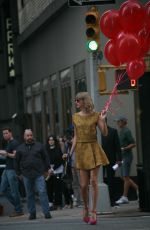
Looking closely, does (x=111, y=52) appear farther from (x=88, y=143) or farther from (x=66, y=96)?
(x=66, y=96)

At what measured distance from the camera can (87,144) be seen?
13.6m

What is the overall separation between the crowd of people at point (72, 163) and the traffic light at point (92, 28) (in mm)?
1156

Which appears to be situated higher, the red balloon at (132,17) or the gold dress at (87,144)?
the red balloon at (132,17)

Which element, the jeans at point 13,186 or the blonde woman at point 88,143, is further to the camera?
the jeans at point 13,186

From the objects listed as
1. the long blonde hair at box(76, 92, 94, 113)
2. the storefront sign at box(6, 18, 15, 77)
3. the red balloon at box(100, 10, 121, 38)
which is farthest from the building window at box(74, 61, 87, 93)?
the storefront sign at box(6, 18, 15, 77)

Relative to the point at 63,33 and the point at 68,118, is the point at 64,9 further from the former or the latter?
the point at 68,118

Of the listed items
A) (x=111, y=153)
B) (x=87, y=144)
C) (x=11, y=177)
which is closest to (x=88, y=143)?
(x=87, y=144)

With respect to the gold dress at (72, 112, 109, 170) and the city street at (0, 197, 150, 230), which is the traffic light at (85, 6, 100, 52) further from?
the city street at (0, 197, 150, 230)

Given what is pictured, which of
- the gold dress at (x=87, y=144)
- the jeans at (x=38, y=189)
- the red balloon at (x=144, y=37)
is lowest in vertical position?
the jeans at (x=38, y=189)

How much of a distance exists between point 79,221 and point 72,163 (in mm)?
4052

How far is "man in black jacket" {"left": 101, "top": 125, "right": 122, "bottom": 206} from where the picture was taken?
17.1 metres

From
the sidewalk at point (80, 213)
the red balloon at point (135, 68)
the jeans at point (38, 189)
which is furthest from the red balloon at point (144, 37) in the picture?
the jeans at point (38, 189)

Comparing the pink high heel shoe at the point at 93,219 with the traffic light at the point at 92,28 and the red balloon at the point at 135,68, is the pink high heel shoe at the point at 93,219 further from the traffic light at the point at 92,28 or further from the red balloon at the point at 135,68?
the traffic light at the point at 92,28

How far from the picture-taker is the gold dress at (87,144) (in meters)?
13.5
